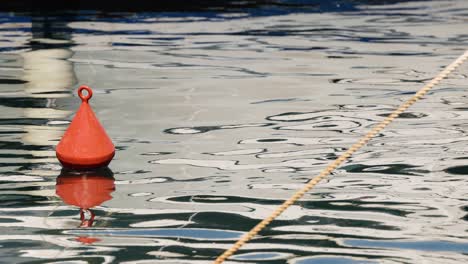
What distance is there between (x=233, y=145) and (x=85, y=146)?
4.43 ft

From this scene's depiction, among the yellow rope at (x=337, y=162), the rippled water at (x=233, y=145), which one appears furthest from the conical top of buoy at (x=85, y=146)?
the yellow rope at (x=337, y=162)

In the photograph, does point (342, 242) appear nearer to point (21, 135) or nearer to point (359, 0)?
point (21, 135)

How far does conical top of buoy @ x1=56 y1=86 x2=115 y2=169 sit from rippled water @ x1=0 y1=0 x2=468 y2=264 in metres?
0.10

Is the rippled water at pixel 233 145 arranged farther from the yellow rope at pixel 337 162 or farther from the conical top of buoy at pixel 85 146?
the yellow rope at pixel 337 162

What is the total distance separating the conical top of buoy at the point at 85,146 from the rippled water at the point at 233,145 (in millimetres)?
105

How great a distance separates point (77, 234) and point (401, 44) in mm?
10503

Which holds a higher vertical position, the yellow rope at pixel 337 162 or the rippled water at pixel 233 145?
the yellow rope at pixel 337 162

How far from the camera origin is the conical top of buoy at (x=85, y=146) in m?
8.08

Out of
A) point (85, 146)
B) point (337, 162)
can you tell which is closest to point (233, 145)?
point (85, 146)

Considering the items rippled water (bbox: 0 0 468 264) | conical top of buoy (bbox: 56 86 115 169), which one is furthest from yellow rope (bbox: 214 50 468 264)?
conical top of buoy (bbox: 56 86 115 169)

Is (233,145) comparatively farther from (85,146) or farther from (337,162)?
(337,162)

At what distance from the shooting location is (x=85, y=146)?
26.7 feet

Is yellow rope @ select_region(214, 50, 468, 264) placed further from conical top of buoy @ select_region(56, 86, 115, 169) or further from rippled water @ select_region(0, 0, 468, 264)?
conical top of buoy @ select_region(56, 86, 115, 169)

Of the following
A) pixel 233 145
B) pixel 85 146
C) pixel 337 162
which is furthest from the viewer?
pixel 233 145
